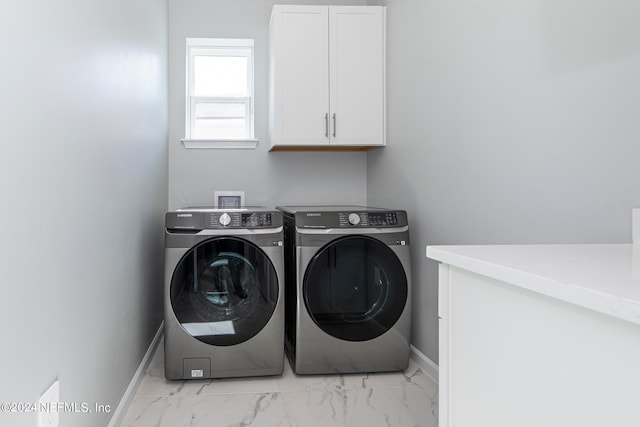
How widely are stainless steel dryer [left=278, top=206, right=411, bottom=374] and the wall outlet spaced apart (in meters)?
1.19

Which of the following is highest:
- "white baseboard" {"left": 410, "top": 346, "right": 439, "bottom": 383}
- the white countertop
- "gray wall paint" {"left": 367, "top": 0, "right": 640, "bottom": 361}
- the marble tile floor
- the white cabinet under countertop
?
"gray wall paint" {"left": 367, "top": 0, "right": 640, "bottom": 361}

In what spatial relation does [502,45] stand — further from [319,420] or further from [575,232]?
[319,420]

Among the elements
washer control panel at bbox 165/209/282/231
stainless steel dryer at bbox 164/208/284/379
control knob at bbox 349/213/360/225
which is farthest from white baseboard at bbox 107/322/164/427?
control knob at bbox 349/213/360/225

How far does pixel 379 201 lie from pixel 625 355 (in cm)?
242

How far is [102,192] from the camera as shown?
4.82ft

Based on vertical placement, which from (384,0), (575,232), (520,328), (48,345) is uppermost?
(384,0)

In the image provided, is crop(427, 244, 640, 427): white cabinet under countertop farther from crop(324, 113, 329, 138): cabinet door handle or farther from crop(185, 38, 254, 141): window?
crop(185, 38, 254, 141): window

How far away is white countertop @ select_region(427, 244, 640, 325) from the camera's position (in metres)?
0.48

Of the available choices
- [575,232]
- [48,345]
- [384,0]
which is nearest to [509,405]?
[575,232]

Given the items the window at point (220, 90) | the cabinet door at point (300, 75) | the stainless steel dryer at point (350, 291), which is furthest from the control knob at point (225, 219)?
the window at point (220, 90)

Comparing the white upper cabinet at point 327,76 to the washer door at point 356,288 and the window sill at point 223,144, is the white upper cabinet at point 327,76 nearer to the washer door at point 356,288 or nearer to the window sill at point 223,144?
the window sill at point 223,144

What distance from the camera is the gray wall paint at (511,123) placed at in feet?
3.76

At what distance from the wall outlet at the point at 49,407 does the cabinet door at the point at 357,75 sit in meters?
1.98

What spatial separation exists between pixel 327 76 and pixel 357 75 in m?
0.19
